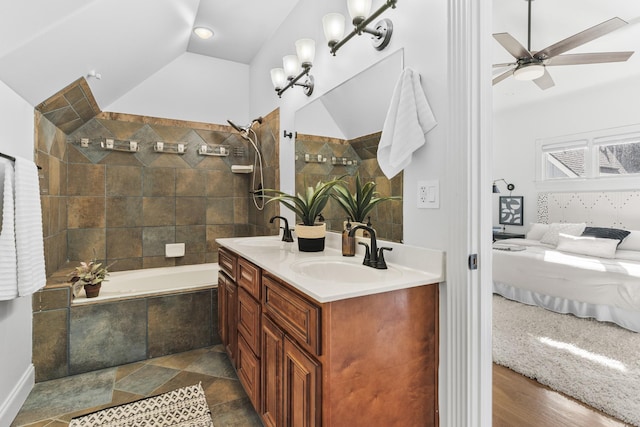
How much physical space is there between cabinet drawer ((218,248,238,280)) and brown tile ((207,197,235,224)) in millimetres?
1227

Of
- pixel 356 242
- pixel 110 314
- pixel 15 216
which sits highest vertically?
pixel 15 216

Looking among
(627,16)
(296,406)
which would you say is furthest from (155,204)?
(627,16)

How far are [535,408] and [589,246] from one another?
99.6 inches

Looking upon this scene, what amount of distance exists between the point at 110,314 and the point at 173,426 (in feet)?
3.37

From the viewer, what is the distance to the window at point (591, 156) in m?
4.36

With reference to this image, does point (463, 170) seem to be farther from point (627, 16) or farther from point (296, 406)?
point (627, 16)

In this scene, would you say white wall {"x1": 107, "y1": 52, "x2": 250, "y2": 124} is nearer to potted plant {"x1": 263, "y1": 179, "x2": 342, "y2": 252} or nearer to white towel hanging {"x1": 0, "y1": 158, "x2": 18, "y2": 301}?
white towel hanging {"x1": 0, "y1": 158, "x2": 18, "y2": 301}

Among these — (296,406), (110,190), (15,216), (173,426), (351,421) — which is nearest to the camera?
(351,421)

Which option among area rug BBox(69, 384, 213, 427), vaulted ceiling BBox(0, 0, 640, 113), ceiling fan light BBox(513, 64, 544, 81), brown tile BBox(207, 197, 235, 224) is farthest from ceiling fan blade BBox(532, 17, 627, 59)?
area rug BBox(69, 384, 213, 427)

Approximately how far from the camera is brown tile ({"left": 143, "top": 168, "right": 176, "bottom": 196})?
126 inches

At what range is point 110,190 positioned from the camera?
3.05 metres

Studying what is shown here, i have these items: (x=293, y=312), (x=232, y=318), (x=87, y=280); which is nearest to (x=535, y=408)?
(x=293, y=312)

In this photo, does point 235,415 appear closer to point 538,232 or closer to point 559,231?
point 559,231

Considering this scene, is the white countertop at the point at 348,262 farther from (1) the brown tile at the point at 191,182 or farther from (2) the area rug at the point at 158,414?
(1) the brown tile at the point at 191,182
